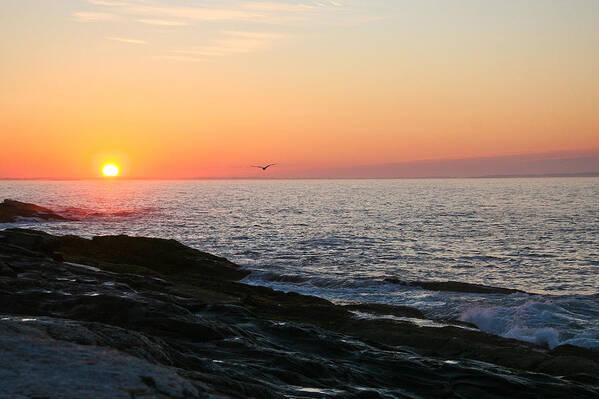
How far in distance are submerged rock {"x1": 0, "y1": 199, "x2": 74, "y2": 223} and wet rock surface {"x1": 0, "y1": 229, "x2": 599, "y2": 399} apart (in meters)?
50.6

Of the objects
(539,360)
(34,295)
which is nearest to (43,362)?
(34,295)

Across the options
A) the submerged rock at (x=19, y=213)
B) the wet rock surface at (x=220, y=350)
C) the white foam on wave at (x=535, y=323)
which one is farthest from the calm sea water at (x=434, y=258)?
the submerged rock at (x=19, y=213)

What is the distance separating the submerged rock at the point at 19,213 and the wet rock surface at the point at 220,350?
50.6 m

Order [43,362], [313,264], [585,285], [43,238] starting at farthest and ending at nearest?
[313,264]
[585,285]
[43,238]
[43,362]

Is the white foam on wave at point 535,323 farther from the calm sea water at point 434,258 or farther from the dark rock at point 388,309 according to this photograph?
the dark rock at point 388,309

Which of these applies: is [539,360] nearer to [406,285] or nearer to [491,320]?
[491,320]

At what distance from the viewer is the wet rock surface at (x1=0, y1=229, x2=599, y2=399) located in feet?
20.1

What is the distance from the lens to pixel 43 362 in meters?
6.08


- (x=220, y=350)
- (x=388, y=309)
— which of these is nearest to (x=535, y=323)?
(x=388, y=309)

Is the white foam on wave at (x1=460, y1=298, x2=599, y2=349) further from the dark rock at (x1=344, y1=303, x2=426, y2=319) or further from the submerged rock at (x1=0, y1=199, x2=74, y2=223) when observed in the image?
the submerged rock at (x1=0, y1=199, x2=74, y2=223)

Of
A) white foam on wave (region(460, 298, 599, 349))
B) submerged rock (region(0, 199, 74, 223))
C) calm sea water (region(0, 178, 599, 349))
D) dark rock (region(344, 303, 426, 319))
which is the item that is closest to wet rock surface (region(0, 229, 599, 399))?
dark rock (region(344, 303, 426, 319))

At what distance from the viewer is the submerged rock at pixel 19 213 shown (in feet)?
220

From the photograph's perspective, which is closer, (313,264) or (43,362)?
(43,362)

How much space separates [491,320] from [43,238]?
1791 centimetres
